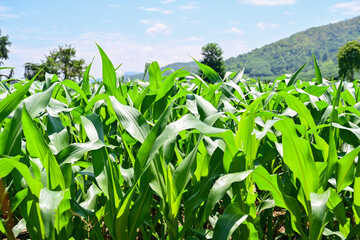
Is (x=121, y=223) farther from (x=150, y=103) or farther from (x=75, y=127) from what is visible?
(x=75, y=127)

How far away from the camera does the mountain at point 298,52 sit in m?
137

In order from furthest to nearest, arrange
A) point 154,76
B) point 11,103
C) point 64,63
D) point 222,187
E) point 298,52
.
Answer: point 298,52
point 64,63
point 154,76
point 11,103
point 222,187

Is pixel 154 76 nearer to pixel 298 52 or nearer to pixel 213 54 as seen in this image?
pixel 213 54

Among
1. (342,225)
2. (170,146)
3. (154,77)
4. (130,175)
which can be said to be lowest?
(342,225)

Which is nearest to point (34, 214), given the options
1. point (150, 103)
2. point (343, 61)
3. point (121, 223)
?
point (121, 223)

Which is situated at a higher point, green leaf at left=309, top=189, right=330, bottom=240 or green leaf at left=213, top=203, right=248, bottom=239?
green leaf at left=309, top=189, right=330, bottom=240

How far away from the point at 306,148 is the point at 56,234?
657 mm

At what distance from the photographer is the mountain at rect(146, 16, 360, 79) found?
449 ft

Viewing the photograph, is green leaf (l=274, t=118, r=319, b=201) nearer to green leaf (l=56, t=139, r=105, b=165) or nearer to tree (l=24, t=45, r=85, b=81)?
green leaf (l=56, t=139, r=105, b=165)

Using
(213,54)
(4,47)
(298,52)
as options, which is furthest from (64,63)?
(298,52)

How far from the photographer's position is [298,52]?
150m

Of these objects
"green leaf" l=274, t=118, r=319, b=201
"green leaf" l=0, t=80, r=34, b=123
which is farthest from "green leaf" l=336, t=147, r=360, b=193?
"green leaf" l=0, t=80, r=34, b=123

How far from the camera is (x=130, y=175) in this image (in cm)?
90

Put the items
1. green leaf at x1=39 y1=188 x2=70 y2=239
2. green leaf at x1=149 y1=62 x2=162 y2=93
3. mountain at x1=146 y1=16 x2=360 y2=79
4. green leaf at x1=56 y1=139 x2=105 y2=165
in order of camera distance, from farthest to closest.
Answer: mountain at x1=146 y1=16 x2=360 y2=79 < green leaf at x1=149 y1=62 x2=162 y2=93 < green leaf at x1=56 y1=139 x2=105 y2=165 < green leaf at x1=39 y1=188 x2=70 y2=239
